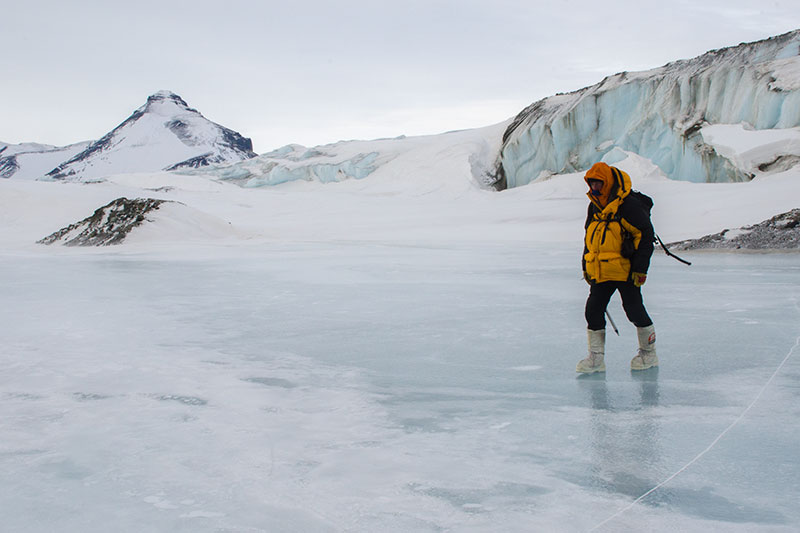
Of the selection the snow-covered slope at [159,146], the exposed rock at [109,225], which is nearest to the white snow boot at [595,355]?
the exposed rock at [109,225]

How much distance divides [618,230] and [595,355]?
720 mm

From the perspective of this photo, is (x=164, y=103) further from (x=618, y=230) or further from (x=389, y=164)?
(x=618, y=230)

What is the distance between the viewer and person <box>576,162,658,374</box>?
3.51 meters

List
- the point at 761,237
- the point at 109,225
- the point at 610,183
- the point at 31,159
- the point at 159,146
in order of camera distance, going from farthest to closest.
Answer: the point at 31,159 < the point at 159,146 < the point at 109,225 < the point at 761,237 < the point at 610,183

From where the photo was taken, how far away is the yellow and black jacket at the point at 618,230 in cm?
350

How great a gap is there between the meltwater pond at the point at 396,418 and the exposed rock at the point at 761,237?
15.8 feet

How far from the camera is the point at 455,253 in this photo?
13461mm

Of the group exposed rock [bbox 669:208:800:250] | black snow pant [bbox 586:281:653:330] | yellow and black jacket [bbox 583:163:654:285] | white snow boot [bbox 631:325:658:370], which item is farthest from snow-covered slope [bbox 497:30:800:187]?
yellow and black jacket [bbox 583:163:654:285]

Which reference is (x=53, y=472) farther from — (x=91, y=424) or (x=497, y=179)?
(x=497, y=179)

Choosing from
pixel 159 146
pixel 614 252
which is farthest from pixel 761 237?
pixel 159 146

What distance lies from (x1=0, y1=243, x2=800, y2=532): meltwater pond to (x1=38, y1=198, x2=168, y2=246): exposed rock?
40.9 feet

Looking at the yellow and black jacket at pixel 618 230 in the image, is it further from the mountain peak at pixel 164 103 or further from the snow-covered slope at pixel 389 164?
the mountain peak at pixel 164 103

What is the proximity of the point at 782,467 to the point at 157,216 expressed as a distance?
18.9 metres

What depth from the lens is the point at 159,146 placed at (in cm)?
11681
